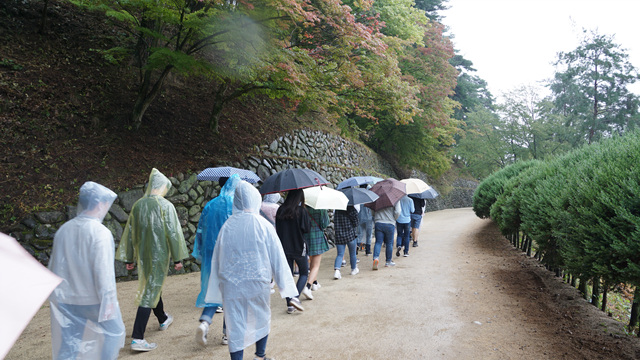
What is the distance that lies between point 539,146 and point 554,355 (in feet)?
84.7

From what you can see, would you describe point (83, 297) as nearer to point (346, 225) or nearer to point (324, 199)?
point (324, 199)

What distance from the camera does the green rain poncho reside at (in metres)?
4.11

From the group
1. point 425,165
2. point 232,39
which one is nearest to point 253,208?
point 232,39

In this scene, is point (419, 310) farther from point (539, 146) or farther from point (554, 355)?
point (539, 146)

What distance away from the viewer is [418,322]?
4.71 m

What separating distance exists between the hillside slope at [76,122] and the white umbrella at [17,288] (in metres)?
6.59

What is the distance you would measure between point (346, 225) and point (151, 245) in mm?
4279

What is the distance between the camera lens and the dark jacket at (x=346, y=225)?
7.51 m

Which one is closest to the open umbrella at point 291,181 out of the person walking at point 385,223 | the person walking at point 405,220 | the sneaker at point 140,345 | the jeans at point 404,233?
the sneaker at point 140,345

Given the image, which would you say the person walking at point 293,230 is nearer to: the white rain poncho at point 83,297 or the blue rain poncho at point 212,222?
the blue rain poncho at point 212,222

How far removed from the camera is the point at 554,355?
3.70 meters

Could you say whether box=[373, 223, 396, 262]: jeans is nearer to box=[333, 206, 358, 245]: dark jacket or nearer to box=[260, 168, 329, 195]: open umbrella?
box=[333, 206, 358, 245]: dark jacket

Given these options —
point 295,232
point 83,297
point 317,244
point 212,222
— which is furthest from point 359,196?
point 83,297

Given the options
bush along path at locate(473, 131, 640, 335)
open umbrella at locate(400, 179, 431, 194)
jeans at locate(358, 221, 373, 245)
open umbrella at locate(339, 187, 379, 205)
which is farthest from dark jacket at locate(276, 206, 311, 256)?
open umbrella at locate(400, 179, 431, 194)
